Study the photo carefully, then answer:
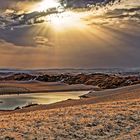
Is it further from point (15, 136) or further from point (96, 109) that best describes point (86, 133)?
point (96, 109)

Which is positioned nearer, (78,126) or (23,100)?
(78,126)

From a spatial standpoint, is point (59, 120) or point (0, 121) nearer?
point (59, 120)

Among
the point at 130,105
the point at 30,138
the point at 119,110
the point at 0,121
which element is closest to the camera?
the point at 30,138

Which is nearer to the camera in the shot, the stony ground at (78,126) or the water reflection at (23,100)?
the stony ground at (78,126)

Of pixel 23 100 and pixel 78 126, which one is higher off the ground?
pixel 78 126

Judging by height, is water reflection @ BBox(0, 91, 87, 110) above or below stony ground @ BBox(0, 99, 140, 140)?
below

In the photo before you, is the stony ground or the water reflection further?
the water reflection

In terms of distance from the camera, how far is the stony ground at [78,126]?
14750 millimetres

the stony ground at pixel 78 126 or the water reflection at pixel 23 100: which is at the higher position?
the stony ground at pixel 78 126

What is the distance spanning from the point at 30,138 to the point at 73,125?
2411 millimetres

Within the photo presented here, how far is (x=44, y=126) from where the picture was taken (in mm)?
15969

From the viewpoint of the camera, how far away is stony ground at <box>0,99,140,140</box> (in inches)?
581

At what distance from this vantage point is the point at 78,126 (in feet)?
52.4

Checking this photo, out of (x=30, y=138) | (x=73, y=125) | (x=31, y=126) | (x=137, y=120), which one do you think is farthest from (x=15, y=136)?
(x=137, y=120)
